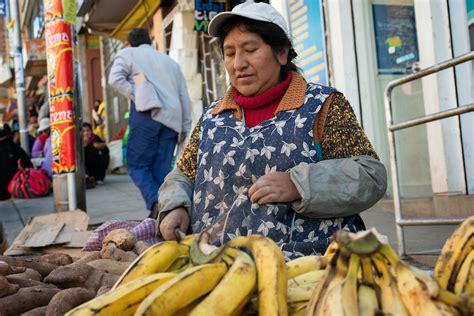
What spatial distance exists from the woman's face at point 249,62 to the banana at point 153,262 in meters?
1.30

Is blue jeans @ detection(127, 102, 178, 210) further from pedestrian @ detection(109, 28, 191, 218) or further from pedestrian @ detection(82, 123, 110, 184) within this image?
pedestrian @ detection(82, 123, 110, 184)

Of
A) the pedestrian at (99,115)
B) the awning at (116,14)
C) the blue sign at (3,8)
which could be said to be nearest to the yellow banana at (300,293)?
the awning at (116,14)

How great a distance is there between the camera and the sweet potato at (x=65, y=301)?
1.82 m

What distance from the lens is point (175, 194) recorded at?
8.56 ft

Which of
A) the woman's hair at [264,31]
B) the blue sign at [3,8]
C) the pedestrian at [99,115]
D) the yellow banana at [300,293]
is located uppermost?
the blue sign at [3,8]

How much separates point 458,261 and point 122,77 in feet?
17.7

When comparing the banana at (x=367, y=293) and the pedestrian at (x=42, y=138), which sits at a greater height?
the pedestrian at (x=42, y=138)

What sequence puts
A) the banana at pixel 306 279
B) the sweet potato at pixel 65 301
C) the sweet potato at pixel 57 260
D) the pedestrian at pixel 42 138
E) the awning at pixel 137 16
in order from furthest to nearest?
the awning at pixel 137 16, the pedestrian at pixel 42 138, the sweet potato at pixel 57 260, the sweet potato at pixel 65 301, the banana at pixel 306 279

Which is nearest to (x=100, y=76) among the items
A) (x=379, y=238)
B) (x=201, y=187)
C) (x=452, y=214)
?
(x=452, y=214)

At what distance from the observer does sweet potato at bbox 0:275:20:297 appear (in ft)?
6.86

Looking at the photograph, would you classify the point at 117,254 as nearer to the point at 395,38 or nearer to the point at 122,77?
the point at 122,77

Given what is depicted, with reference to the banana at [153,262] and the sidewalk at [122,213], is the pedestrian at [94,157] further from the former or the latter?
the banana at [153,262]

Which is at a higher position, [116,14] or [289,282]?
[116,14]

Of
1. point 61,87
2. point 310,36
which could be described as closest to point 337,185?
point 61,87
